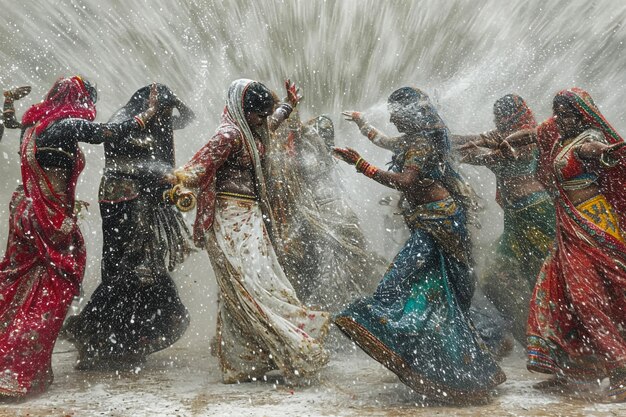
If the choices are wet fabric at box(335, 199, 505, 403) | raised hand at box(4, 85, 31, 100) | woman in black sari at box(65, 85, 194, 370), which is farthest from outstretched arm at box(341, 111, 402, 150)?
raised hand at box(4, 85, 31, 100)

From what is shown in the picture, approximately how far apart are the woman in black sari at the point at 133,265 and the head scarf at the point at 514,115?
113 inches

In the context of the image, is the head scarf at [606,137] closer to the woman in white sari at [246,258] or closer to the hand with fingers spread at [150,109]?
the woman in white sari at [246,258]

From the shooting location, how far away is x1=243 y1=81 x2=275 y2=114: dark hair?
13.6 ft

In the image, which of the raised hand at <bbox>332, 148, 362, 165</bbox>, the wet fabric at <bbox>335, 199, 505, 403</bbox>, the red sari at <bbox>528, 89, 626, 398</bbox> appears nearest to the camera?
the wet fabric at <bbox>335, 199, 505, 403</bbox>

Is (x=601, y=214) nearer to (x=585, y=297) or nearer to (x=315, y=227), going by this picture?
(x=585, y=297)

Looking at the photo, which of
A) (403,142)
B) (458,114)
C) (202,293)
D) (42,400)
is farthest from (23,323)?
(458,114)

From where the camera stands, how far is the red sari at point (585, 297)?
3623 mm

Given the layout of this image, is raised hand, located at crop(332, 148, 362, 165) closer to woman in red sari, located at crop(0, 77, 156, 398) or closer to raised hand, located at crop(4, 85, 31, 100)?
woman in red sari, located at crop(0, 77, 156, 398)

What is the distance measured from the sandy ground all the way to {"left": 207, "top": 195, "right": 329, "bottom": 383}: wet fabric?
0.52ft

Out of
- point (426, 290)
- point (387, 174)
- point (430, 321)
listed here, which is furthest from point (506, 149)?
point (430, 321)

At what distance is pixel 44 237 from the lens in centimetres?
393

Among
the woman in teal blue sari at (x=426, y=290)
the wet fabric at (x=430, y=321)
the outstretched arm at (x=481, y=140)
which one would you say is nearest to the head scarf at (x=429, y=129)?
the woman in teal blue sari at (x=426, y=290)

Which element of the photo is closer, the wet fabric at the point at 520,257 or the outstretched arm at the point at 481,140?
the outstretched arm at the point at 481,140

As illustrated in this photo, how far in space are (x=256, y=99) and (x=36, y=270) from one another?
1.92 metres
